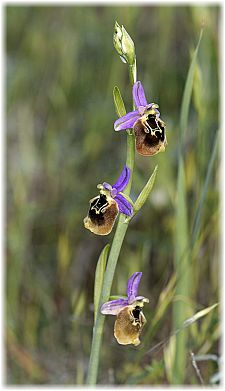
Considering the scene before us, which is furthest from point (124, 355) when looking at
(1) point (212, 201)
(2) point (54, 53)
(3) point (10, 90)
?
(2) point (54, 53)

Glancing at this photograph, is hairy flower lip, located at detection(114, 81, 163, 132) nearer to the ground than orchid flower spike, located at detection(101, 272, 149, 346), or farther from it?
farther from it

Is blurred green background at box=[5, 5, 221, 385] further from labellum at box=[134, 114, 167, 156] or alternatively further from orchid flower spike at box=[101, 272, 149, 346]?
labellum at box=[134, 114, 167, 156]

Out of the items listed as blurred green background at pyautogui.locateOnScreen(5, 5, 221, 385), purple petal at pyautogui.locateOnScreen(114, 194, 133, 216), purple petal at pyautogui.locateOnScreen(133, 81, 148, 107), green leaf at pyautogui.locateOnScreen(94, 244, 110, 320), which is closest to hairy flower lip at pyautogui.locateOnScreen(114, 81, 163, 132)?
purple petal at pyautogui.locateOnScreen(133, 81, 148, 107)

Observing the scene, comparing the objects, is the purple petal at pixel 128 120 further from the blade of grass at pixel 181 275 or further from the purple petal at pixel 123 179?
the blade of grass at pixel 181 275

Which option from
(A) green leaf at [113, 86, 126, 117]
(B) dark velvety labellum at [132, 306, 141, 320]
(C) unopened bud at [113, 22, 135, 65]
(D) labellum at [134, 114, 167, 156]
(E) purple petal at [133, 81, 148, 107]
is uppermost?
(C) unopened bud at [113, 22, 135, 65]

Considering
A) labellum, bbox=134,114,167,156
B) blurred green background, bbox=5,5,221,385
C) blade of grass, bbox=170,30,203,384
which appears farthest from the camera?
blurred green background, bbox=5,5,221,385

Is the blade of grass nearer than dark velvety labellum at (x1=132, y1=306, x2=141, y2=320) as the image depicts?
No

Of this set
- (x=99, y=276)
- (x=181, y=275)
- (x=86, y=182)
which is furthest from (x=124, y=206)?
(x=86, y=182)
